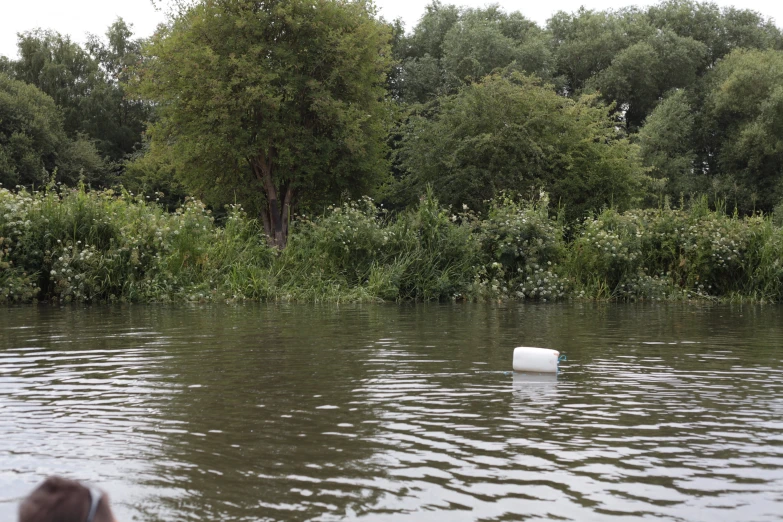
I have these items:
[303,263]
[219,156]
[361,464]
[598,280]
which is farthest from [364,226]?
[361,464]

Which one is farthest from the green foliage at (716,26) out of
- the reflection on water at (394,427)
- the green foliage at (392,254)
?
the reflection on water at (394,427)

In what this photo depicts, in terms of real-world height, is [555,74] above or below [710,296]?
above

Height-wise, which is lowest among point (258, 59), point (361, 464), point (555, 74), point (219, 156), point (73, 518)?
point (361, 464)

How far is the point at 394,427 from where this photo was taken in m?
6.72

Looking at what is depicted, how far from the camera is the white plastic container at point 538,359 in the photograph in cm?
929

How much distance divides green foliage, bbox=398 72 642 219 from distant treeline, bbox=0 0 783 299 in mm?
87

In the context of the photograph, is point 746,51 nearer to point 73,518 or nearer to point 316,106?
point 316,106

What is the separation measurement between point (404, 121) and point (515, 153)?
1023 centimetres

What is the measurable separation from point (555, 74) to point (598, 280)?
147ft

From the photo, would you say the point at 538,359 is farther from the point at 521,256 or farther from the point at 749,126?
the point at 749,126

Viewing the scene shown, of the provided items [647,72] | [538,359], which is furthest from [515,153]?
[647,72]

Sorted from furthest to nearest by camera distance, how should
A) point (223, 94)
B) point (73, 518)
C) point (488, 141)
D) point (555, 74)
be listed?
point (555, 74) → point (488, 141) → point (223, 94) → point (73, 518)

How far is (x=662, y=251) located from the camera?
25.2 metres

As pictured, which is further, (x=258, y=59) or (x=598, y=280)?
(x=258, y=59)
